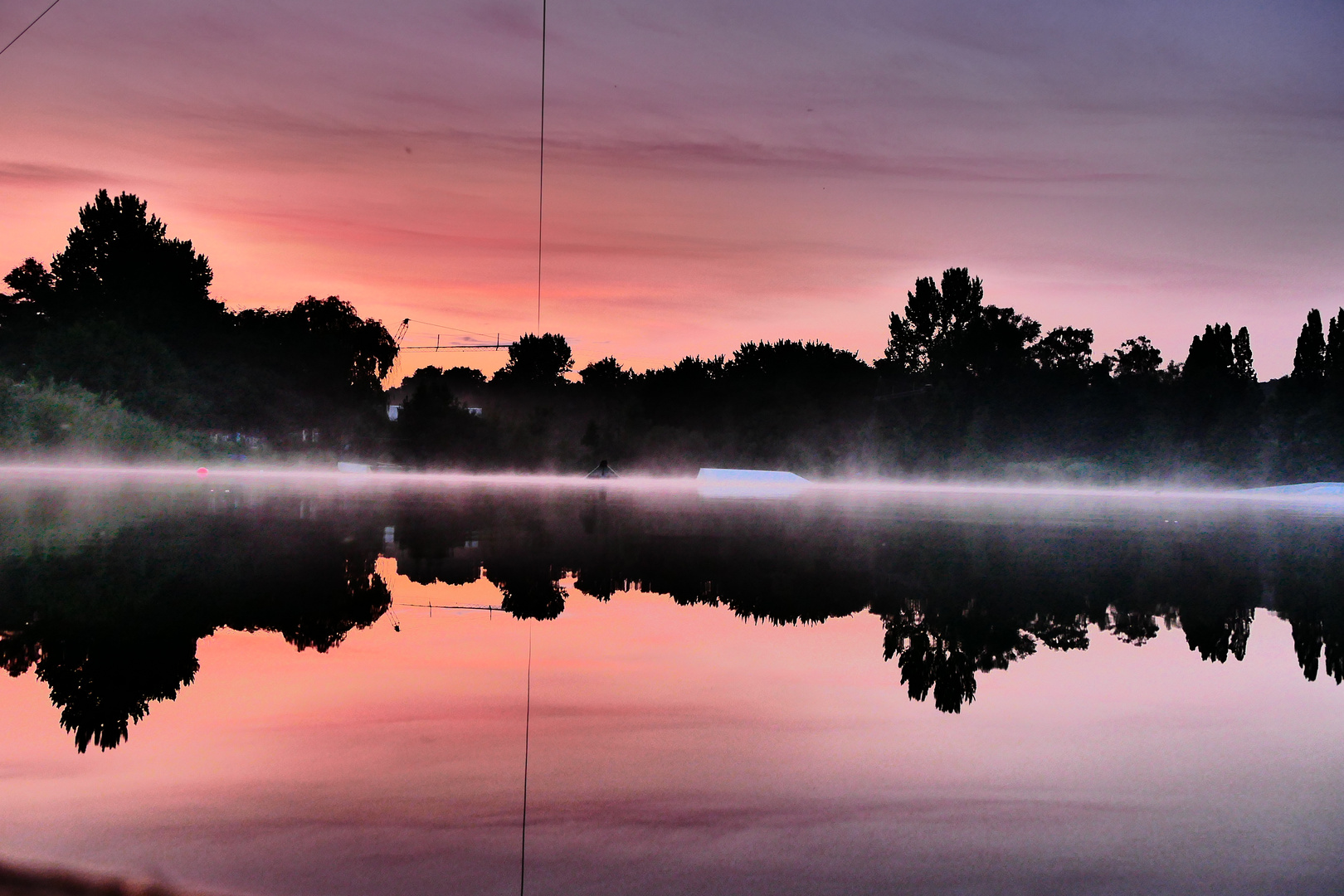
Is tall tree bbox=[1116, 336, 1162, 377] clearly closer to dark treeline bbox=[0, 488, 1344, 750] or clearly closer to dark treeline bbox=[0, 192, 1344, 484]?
dark treeline bbox=[0, 192, 1344, 484]

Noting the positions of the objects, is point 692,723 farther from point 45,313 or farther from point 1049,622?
point 45,313

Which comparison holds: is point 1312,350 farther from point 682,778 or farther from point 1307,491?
point 682,778

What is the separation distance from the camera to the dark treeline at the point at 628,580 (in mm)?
6000

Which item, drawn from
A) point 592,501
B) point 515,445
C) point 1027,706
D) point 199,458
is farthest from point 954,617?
point 515,445

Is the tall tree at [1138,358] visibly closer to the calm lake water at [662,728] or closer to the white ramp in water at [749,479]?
the white ramp in water at [749,479]

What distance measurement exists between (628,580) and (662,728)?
537 cm

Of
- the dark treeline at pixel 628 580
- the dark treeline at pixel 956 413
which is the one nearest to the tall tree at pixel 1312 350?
the dark treeline at pixel 956 413

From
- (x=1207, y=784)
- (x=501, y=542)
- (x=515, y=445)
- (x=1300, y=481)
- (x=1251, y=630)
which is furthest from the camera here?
(x=515, y=445)

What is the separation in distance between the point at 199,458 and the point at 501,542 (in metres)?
48.2

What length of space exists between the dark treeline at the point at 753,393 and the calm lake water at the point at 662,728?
4853 cm

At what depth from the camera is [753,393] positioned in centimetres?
8012

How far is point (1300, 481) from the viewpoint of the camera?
60.7m

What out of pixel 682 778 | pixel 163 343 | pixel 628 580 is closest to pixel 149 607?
pixel 628 580

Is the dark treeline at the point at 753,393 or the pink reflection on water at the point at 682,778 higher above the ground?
the dark treeline at the point at 753,393
